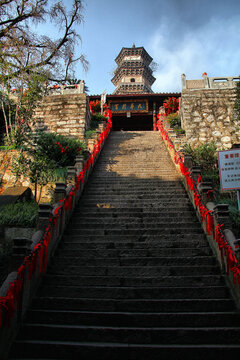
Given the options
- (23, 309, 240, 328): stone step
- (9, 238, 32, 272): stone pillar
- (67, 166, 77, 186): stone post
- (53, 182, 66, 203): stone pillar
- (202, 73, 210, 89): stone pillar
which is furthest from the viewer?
(202, 73, 210, 89): stone pillar

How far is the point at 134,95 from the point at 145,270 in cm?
→ 1469

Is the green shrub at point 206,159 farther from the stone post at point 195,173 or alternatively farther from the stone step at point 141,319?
the stone step at point 141,319

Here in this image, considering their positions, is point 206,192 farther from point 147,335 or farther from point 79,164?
point 79,164

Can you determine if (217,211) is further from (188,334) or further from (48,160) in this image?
(48,160)

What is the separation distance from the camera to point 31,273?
146 inches

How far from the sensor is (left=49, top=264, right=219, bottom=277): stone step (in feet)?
14.1

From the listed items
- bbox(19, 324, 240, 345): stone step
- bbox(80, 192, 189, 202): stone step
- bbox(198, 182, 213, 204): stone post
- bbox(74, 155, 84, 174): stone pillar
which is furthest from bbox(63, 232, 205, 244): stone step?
bbox(74, 155, 84, 174): stone pillar

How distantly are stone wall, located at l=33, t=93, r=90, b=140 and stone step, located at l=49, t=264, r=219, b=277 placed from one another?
9.84 m

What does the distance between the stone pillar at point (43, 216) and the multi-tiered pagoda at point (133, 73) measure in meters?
21.5

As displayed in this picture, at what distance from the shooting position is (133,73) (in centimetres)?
2539

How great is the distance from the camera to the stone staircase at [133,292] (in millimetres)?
3000

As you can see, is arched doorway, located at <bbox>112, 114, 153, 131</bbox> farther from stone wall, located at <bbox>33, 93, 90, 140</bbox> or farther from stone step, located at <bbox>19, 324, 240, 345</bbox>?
stone step, located at <bbox>19, 324, 240, 345</bbox>

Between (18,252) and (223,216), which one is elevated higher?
(223,216)

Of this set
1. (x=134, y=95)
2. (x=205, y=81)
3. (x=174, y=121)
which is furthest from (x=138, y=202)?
(x=134, y=95)
